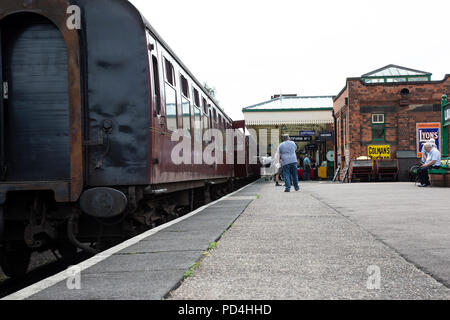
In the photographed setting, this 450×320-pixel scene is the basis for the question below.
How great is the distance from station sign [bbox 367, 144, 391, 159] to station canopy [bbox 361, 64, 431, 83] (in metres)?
8.90

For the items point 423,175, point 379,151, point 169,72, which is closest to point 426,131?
point 379,151

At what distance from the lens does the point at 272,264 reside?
3.62 m

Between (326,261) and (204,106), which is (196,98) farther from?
(326,261)

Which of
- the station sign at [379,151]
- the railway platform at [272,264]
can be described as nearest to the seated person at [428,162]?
the station sign at [379,151]

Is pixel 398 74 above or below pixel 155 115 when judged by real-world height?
above

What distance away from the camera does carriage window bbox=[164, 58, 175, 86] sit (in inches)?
278

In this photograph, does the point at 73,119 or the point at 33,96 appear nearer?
the point at 73,119

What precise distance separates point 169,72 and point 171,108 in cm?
55

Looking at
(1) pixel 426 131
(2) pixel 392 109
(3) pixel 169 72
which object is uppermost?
(2) pixel 392 109

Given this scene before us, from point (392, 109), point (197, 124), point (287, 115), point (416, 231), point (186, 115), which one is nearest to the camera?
point (416, 231)

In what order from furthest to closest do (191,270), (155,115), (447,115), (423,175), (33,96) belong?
1. (423,175)
2. (447,115)
3. (155,115)
4. (33,96)
5. (191,270)

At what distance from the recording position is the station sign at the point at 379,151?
26.6 m

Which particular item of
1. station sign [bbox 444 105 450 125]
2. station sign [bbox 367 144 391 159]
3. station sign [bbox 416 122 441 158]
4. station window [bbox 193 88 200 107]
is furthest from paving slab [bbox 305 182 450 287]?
station sign [bbox 416 122 441 158]
